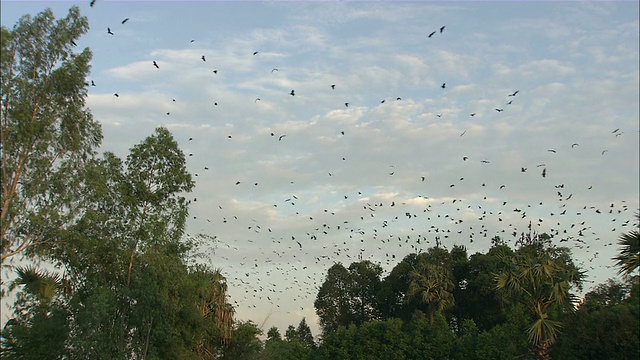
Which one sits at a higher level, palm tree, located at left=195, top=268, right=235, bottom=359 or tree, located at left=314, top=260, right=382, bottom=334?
tree, located at left=314, top=260, right=382, bottom=334

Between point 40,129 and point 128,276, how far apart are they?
39.0 feet

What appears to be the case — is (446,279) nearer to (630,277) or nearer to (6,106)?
(630,277)

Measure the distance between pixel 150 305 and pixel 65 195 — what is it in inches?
403

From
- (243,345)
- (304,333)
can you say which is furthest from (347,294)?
(243,345)

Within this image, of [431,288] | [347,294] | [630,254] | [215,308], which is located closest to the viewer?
[630,254]

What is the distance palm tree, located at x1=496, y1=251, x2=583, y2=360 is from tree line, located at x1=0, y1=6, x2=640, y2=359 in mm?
72

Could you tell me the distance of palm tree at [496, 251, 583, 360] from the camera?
34.5 m

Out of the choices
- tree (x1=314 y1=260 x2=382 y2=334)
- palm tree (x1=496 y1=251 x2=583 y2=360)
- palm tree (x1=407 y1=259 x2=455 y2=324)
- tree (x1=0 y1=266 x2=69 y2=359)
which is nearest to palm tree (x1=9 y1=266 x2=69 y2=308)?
tree (x1=0 y1=266 x2=69 y2=359)

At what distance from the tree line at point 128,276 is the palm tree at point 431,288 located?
14505mm

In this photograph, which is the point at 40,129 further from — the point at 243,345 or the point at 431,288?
the point at 431,288

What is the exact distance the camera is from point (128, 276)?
40.5m

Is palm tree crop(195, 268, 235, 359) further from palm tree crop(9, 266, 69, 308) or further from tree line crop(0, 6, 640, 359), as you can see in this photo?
palm tree crop(9, 266, 69, 308)

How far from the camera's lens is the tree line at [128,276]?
31656 mm

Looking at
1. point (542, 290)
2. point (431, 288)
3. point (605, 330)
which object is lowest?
point (605, 330)
